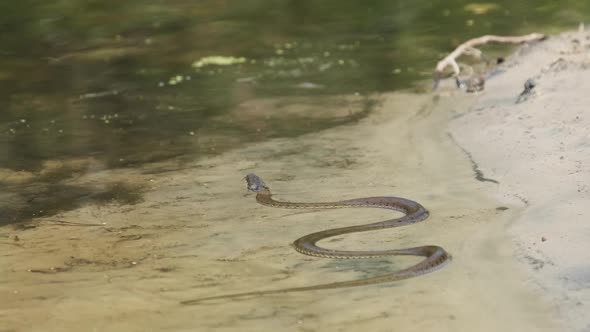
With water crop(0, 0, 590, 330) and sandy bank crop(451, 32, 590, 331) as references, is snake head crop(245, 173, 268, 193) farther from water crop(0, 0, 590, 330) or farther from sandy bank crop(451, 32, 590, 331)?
sandy bank crop(451, 32, 590, 331)

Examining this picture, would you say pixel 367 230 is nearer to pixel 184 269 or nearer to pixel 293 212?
pixel 293 212

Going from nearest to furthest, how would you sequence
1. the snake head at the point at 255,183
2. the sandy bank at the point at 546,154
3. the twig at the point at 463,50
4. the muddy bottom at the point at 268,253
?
the muddy bottom at the point at 268,253 < the sandy bank at the point at 546,154 < the snake head at the point at 255,183 < the twig at the point at 463,50

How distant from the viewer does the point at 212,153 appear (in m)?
12.0

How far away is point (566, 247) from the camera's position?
7.52m

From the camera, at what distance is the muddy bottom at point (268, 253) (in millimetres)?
6859

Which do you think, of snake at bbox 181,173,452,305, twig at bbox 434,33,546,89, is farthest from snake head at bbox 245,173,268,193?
twig at bbox 434,33,546,89

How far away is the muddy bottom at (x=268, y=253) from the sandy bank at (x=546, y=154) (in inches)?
6.9

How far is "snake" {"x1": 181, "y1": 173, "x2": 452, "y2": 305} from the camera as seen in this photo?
291 inches

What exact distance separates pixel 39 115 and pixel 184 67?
3.34 m

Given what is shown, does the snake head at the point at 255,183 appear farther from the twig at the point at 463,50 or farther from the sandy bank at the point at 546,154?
the twig at the point at 463,50

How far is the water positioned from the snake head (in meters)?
0.18

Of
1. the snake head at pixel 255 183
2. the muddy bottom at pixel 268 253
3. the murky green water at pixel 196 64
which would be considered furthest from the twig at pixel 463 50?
the snake head at pixel 255 183

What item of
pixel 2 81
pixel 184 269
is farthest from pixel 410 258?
pixel 2 81

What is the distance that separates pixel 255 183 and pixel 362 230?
5.60ft
